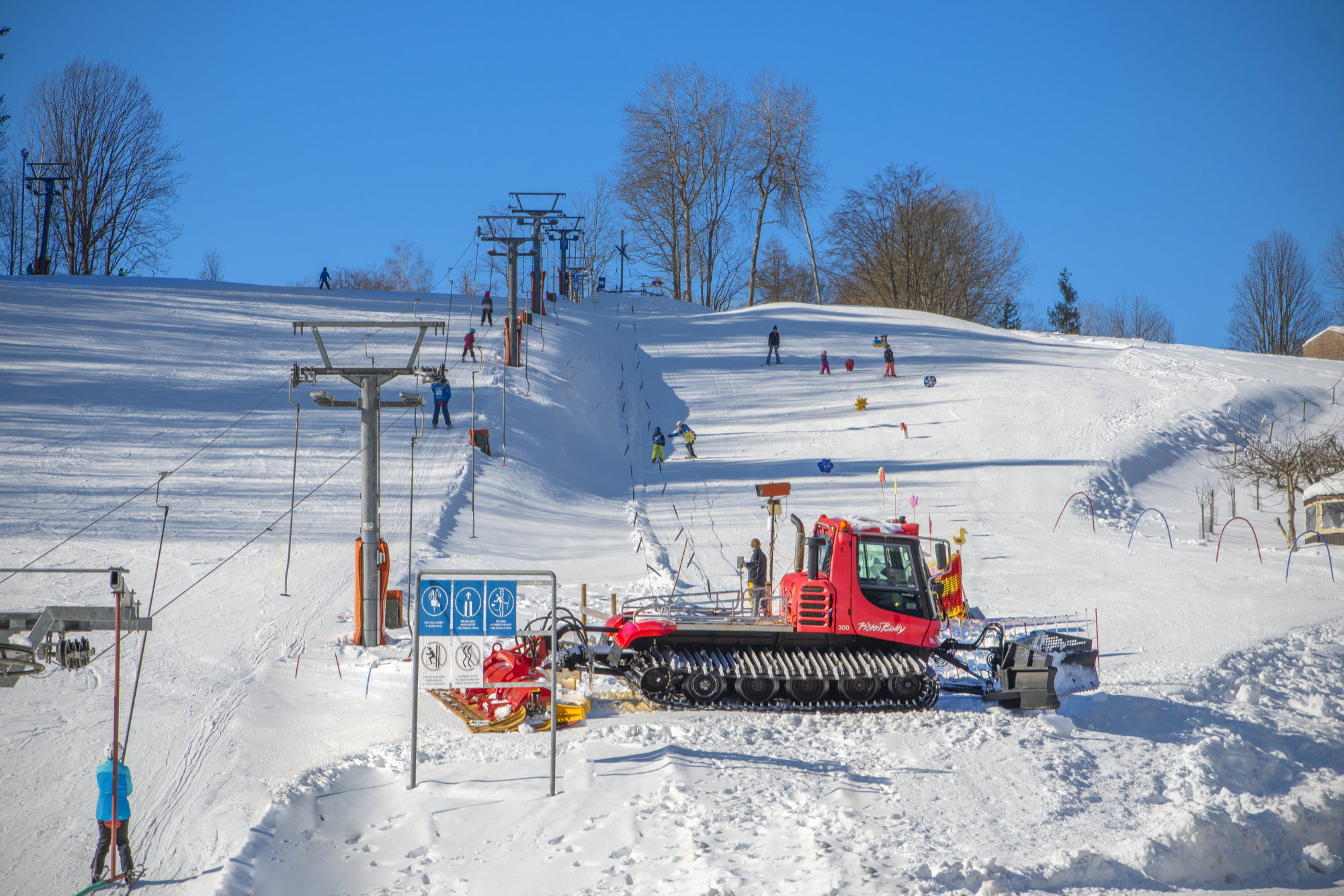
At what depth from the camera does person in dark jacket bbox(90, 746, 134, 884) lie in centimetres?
728

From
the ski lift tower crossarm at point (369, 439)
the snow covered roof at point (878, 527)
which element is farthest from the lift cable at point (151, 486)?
the snow covered roof at point (878, 527)

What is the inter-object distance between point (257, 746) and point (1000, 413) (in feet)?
93.8

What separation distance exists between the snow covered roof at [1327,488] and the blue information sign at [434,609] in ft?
83.0

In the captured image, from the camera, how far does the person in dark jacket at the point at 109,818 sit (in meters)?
7.28

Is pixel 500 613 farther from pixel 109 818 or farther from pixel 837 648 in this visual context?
pixel 837 648

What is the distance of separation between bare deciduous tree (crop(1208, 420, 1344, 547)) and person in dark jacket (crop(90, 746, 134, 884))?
24722mm

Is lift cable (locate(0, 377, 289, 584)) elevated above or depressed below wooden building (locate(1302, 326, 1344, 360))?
below

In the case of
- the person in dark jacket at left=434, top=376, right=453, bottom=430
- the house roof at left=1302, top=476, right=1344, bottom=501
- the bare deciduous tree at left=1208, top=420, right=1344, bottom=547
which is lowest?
the house roof at left=1302, top=476, right=1344, bottom=501

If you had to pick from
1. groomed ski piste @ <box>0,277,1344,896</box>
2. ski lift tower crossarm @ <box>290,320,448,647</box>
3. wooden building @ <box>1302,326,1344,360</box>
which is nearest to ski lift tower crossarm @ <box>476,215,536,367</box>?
groomed ski piste @ <box>0,277,1344,896</box>

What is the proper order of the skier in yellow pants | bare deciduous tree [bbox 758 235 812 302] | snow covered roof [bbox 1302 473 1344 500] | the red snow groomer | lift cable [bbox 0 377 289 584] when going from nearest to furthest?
the red snow groomer
lift cable [bbox 0 377 289 584]
snow covered roof [bbox 1302 473 1344 500]
the skier in yellow pants
bare deciduous tree [bbox 758 235 812 302]

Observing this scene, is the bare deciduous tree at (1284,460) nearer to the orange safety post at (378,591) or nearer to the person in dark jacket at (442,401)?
the orange safety post at (378,591)

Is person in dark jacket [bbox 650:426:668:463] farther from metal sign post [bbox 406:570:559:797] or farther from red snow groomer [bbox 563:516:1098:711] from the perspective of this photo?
metal sign post [bbox 406:570:559:797]

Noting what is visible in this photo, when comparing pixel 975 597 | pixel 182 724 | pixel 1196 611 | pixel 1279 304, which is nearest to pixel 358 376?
pixel 182 724

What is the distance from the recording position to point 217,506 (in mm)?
19844
